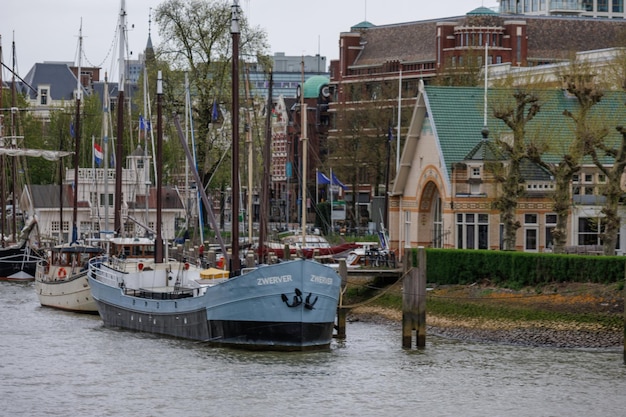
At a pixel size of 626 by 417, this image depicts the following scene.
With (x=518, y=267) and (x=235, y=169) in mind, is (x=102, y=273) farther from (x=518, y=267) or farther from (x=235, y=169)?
(x=518, y=267)

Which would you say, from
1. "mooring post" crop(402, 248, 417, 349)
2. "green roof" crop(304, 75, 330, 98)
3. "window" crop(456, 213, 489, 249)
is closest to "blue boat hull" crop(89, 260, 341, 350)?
"mooring post" crop(402, 248, 417, 349)

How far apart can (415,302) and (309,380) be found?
7826 mm

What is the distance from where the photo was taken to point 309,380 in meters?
47.3

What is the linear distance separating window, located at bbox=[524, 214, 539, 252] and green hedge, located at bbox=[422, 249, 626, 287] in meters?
6.93

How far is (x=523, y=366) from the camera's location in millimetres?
50312

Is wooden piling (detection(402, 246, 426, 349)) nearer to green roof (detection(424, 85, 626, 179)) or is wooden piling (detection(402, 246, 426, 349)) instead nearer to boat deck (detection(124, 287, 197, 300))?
boat deck (detection(124, 287, 197, 300))

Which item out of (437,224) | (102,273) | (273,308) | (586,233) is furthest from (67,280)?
(586,233)

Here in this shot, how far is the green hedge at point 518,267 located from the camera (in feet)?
187

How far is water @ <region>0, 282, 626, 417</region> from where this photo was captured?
1709 inches

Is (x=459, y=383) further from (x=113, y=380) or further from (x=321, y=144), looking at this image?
(x=321, y=144)

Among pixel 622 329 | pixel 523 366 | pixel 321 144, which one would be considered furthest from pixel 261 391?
pixel 321 144

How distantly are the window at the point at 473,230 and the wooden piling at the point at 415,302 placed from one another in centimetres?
1756

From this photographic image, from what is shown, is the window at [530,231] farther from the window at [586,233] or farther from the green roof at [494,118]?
the green roof at [494,118]

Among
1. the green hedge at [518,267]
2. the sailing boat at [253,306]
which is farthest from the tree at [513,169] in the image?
the sailing boat at [253,306]
